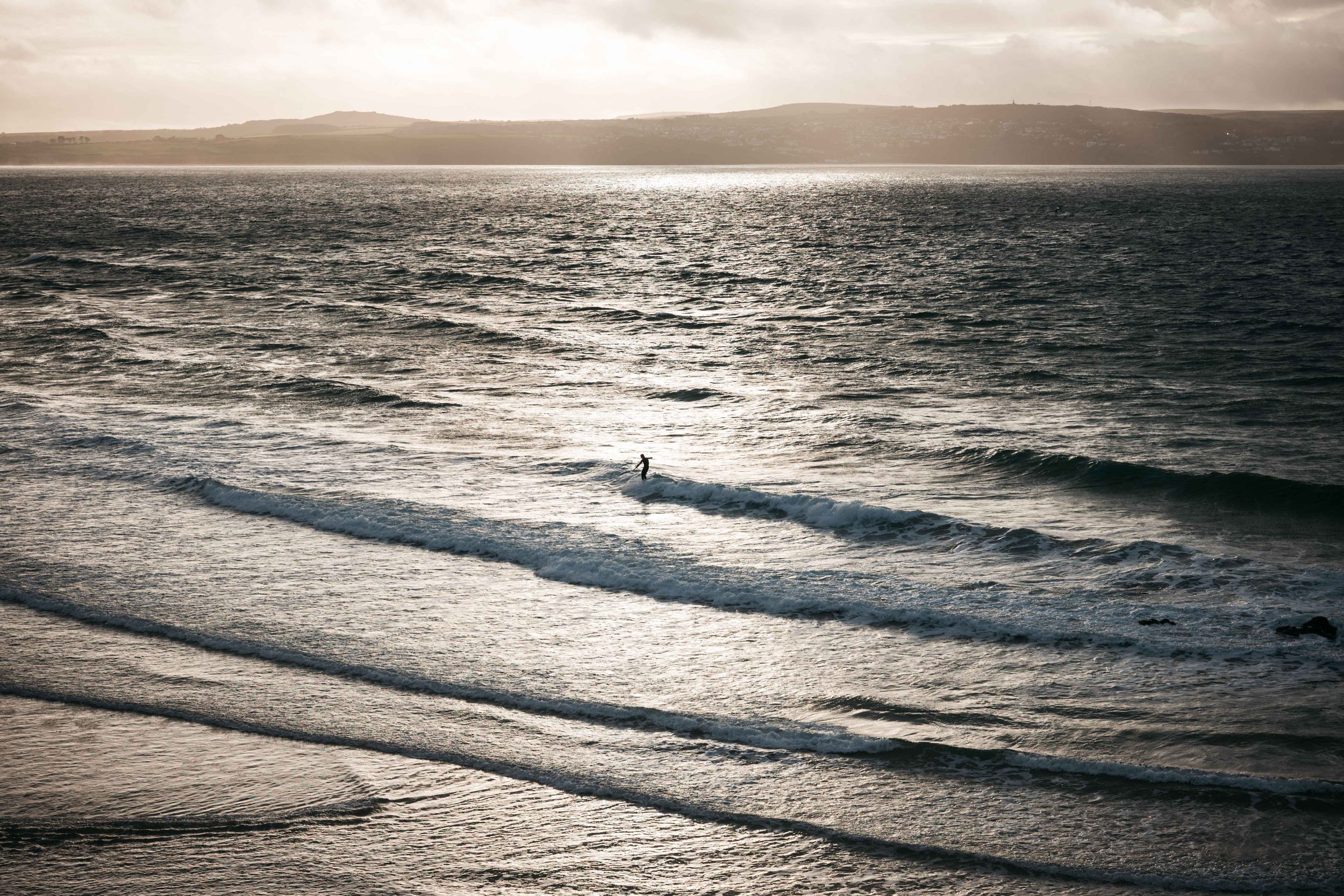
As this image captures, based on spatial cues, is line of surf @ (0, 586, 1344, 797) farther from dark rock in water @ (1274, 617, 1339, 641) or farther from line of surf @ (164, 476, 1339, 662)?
dark rock in water @ (1274, 617, 1339, 641)

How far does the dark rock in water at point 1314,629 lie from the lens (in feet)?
31.6

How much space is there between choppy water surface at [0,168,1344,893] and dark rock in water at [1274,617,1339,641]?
22cm

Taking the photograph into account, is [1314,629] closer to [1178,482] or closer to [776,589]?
[776,589]

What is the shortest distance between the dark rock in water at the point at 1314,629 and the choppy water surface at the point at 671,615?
8.8 inches

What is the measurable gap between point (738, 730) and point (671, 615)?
266 cm

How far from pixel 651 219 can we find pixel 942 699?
96.7 metres

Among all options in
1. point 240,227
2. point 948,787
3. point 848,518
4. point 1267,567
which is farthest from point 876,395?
point 240,227

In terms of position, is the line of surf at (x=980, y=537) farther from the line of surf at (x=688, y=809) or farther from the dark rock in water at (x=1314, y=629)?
the line of surf at (x=688, y=809)

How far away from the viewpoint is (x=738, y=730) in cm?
775

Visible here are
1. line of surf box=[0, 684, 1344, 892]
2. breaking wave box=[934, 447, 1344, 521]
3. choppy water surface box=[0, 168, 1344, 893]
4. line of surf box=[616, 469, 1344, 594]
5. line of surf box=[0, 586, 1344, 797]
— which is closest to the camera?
line of surf box=[0, 684, 1344, 892]

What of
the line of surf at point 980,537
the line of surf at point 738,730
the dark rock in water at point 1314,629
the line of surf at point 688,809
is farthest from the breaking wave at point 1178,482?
the line of surf at point 688,809

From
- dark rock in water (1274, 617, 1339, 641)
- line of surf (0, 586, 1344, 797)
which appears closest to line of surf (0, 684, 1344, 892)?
line of surf (0, 586, 1344, 797)

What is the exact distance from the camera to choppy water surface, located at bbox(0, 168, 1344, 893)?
6.30 m

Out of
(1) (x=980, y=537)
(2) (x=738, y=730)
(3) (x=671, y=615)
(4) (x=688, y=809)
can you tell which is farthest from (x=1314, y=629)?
(4) (x=688, y=809)
